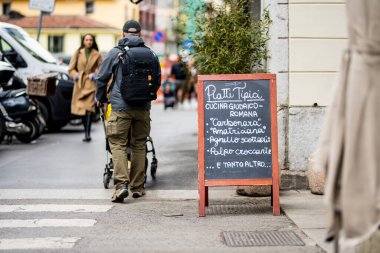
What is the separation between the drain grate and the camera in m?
7.04

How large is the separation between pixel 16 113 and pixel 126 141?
22.1ft

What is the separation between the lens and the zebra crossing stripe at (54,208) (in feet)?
29.3

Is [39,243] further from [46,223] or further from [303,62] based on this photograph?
[303,62]

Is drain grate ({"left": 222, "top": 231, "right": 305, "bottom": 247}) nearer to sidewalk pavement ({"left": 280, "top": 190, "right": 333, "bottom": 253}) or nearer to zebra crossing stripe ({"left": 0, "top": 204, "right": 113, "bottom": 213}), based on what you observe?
sidewalk pavement ({"left": 280, "top": 190, "right": 333, "bottom": 253})

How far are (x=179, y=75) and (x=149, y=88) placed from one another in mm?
21436

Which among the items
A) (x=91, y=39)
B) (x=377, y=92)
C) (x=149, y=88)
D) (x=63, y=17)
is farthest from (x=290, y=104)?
(x=63, y=17)

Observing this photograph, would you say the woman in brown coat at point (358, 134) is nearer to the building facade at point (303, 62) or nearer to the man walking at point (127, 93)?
the man walking at point (127, 93)

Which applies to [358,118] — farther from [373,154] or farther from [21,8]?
[21,8]

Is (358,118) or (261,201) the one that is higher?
(358,118)

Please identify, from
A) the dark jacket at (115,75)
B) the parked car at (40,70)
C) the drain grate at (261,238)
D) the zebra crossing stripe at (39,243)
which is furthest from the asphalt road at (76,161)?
the zebra crossing stripe at (39,243)

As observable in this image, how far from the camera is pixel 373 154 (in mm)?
4871

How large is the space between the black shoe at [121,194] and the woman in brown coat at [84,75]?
21.7 ft

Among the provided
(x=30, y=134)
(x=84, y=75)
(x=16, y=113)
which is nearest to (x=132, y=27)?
(x=84, y=75)

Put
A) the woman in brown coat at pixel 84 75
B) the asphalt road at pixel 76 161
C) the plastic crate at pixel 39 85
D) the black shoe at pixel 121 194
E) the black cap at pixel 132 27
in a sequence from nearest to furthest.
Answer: the black shoe at pixel 121 194 → the black cap at pixel 132 27 → the asphalt road at pixel 76 161 → the woman in brown coat at pixel 84 75 → the plastic crate at pixel 39 85
